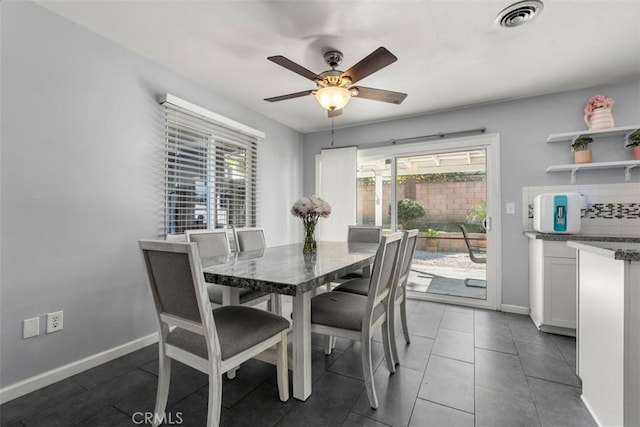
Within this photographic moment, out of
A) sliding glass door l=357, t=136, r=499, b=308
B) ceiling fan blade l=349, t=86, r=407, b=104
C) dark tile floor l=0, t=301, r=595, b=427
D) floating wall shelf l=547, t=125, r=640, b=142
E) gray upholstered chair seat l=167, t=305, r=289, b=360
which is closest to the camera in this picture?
gray upholstered chair seat l=167, t=305, r=289, b=360

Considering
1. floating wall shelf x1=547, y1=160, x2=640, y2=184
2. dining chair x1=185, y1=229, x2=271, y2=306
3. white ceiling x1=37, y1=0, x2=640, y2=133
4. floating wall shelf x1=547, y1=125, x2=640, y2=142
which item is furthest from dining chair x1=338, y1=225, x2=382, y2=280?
floating wall shelf x1=547, y1=125, x2=640, y2=142

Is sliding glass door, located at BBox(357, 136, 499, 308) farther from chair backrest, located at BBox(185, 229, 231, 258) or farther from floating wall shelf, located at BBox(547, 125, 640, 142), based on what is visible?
chair backrest, located at BBox(185, 229, 231, 258)

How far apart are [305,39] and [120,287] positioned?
230 centimetres

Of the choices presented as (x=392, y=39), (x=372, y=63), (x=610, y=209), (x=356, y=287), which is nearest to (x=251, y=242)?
(x=356, y=287)

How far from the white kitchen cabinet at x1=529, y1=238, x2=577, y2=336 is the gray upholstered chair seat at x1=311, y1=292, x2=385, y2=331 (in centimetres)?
179

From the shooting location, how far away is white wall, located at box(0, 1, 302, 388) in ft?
5.45

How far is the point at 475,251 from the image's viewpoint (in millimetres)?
3393

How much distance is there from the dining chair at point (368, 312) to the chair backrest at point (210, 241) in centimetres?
92

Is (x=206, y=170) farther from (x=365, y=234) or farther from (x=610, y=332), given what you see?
(x=610, y=332)

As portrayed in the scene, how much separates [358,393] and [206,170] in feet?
7.69

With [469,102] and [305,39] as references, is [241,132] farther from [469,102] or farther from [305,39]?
[469,102]

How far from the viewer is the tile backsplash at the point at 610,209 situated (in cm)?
266

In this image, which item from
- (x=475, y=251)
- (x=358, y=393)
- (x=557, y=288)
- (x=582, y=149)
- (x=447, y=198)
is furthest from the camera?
(x=447, y=198)

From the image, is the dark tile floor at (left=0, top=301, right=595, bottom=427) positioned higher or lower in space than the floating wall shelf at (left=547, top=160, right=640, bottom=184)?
lower
